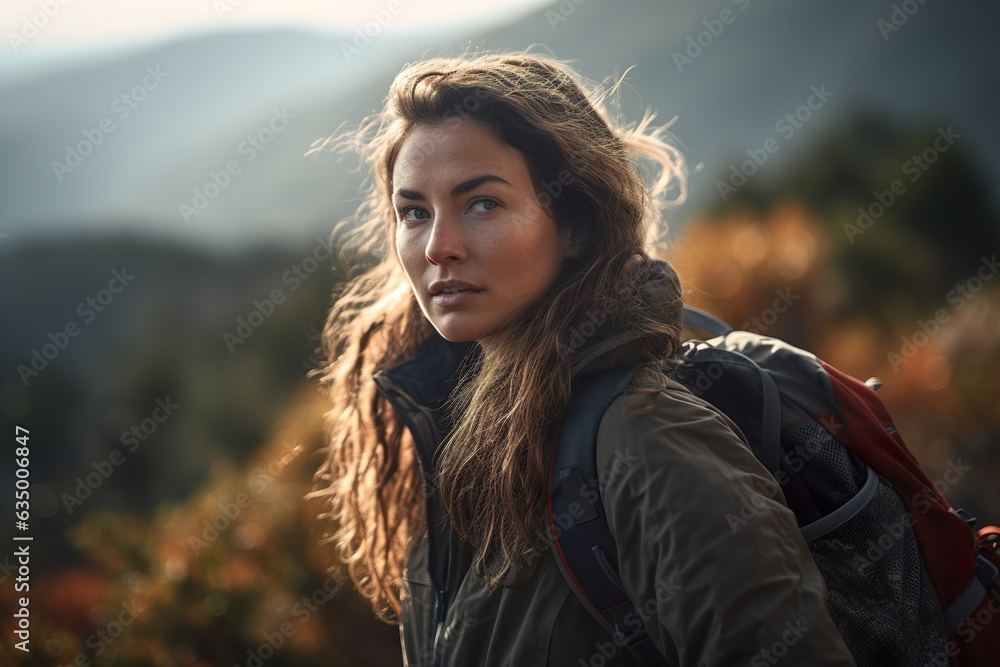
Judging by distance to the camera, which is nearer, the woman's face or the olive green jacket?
the olive green jacket

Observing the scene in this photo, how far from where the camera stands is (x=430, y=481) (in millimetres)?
1830

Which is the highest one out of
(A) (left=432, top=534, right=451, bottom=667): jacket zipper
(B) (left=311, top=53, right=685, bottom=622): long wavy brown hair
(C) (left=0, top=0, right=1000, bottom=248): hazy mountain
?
(C) (left=0, top=0, right=1000, bottom=248): hazy mountain

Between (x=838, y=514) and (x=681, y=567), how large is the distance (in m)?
0.42

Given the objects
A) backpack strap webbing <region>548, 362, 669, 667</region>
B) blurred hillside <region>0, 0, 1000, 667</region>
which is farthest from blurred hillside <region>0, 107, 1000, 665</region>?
backpack strap webbing <region>548, 362, 669, 667</region>

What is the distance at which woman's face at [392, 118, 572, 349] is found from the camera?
5.52 feet

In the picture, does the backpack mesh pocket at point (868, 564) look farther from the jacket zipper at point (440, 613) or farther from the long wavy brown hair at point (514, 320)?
the jacket zipper at point (440, 613)

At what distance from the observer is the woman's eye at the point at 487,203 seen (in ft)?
5.54

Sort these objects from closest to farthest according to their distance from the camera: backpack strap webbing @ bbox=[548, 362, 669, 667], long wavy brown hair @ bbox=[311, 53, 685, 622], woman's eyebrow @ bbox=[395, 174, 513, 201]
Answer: backpack strap webbing @ bbox=[548, 362, 669, 667]
long wavy brown hair @ bbox=[311, 53, 685, 622]
woman's eyebrow @ bbox=[395, 174, 513, 201]

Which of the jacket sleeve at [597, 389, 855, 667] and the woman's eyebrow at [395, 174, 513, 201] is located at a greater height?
the woman's eyebrow at [395, 174, 513, 201]

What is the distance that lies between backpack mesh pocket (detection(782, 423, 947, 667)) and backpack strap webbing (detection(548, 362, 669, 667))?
366 millimetres

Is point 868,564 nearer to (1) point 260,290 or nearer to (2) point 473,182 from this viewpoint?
(2) point 473,182

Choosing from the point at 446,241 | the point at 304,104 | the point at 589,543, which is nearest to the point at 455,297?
the point at 446,241

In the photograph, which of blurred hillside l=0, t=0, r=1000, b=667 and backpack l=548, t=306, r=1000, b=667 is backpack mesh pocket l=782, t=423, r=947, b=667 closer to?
backpack l=548, t=306, r=1000, b=667

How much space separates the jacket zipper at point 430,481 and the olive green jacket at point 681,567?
0.17 meters
